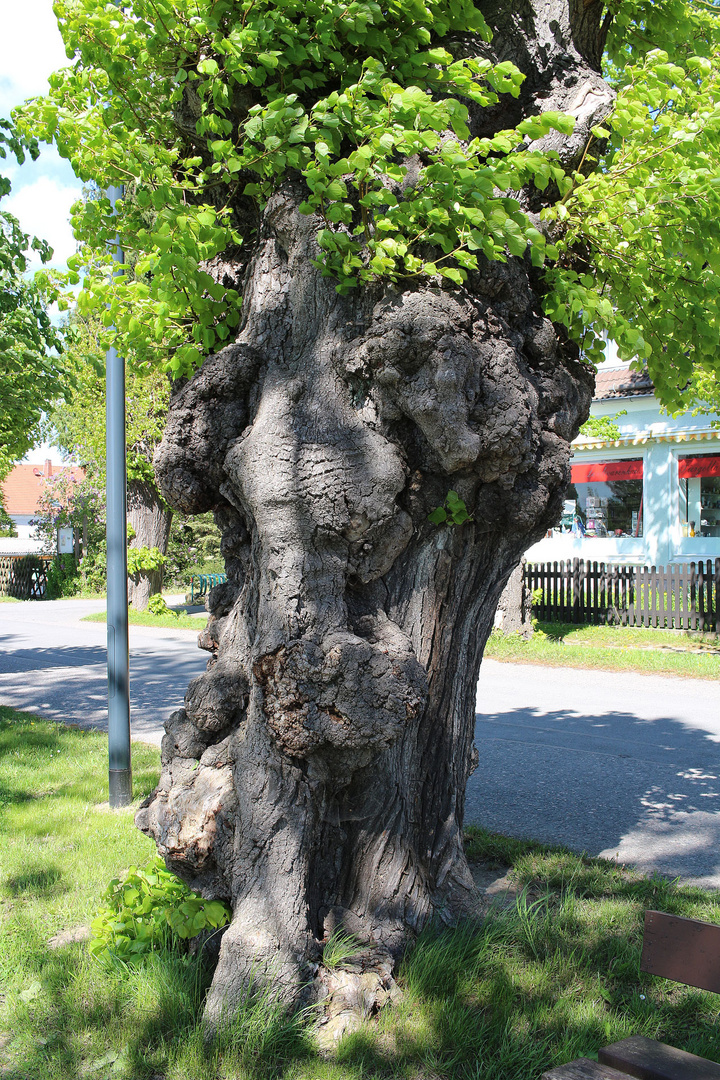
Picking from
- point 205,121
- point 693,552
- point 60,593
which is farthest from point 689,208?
point 60,593

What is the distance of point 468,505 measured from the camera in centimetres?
331

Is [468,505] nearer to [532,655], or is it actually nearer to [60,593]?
[532,655]

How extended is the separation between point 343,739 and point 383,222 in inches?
71.7

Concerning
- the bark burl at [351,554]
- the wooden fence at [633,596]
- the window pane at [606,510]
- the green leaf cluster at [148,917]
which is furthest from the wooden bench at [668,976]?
the window pane at [606,510]

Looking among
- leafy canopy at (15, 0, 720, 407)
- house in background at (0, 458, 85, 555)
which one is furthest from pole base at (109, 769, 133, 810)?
house in background at (0, 458, 85, 555)

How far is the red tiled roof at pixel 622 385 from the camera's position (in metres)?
22.2

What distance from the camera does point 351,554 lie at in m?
3.12

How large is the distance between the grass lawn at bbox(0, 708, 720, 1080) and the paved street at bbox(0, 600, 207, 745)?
14.1ft

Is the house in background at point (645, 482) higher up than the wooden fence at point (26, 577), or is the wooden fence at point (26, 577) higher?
the house in background at point (645, 482)

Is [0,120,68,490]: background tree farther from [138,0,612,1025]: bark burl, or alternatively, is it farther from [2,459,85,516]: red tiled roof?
[2,459,85,516]: red tiled roof

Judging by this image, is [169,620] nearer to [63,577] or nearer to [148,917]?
[63,577]

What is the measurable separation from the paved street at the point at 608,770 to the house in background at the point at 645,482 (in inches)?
450

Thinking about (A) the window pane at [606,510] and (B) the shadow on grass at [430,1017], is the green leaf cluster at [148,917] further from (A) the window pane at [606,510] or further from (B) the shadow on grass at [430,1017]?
(A) the window pane at [606,510]

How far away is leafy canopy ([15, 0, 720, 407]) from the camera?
2846 millimetres
